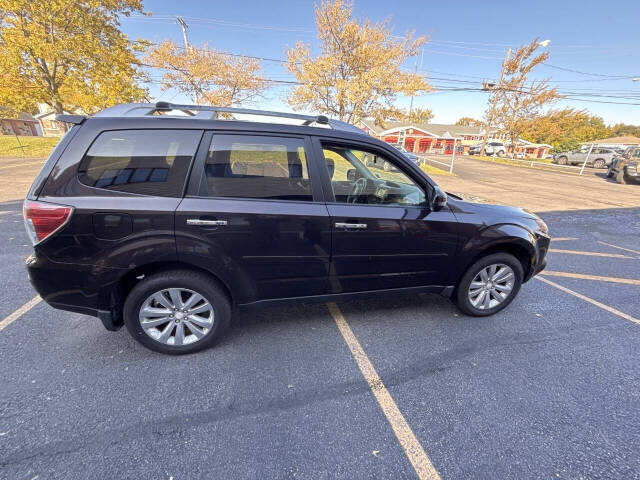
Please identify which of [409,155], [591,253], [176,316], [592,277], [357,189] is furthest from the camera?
[409,155]

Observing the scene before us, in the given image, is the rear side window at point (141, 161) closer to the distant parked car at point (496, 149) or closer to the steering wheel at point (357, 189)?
the steering wheel at point (357, 189)

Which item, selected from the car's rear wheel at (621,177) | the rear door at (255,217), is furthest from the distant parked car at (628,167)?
the rear door at (255,217)

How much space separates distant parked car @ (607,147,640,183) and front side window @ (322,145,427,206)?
1898 cm

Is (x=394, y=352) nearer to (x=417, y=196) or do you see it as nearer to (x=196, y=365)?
(x=417, y=196)

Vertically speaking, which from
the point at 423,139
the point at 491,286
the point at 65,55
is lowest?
the point at 491,286

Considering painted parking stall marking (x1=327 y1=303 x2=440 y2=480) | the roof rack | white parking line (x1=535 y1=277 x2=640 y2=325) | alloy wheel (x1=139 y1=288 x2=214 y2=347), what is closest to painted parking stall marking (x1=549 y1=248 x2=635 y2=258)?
white parking line (x1=535 y1=277 x2=640 y2=325)

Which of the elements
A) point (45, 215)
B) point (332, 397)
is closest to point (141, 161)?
point (45, 215)

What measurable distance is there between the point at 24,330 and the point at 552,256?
7.03m

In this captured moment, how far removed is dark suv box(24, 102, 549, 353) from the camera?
6.47ft

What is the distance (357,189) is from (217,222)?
4.38ft

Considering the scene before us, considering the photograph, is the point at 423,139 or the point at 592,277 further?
the point at 423,139

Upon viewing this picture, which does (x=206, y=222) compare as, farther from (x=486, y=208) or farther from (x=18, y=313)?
(x=486, y=208)

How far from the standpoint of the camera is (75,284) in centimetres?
206

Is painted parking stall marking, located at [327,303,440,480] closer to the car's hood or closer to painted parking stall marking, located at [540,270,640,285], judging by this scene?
the car's hood
